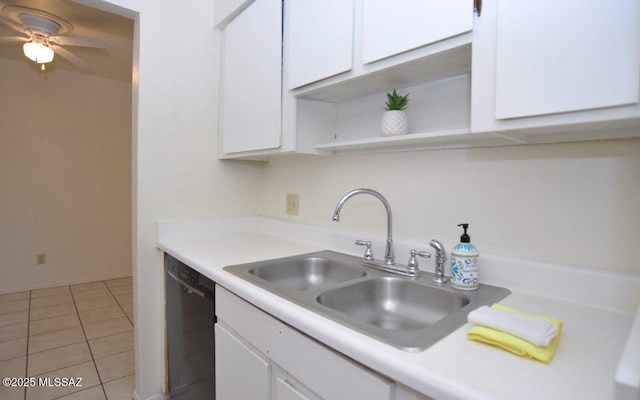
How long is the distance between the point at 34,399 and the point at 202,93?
6.15 ft

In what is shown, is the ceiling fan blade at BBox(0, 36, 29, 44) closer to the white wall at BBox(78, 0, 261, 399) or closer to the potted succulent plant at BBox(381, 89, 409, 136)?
the white wall at BBox(78, 0, 261, 399)

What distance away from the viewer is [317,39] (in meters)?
1.26

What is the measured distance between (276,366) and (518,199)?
89cm

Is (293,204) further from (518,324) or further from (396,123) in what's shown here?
(518,324)

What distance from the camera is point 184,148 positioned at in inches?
72.0

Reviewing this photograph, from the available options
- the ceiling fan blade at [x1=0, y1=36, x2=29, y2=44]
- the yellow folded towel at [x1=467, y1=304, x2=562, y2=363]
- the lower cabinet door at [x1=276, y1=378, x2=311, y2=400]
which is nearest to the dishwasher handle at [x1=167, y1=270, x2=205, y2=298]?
the lower cabinet door at [x1=276, y1=378, x2=311, y2=400]

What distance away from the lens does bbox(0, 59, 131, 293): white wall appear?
329cm

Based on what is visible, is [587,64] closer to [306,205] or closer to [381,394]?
[381,394]

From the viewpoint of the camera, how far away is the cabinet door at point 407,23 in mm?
865

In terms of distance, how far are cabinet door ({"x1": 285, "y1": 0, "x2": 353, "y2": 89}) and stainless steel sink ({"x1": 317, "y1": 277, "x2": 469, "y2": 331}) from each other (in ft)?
2.52

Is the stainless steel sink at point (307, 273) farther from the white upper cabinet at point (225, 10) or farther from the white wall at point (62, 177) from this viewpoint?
the white wall at point (62, 177)

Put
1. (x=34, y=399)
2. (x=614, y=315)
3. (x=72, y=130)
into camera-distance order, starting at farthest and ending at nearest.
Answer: (x=72, y=130) → (x=34, y=399) → (x=614, y=315)

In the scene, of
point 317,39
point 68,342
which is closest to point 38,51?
point 68,342

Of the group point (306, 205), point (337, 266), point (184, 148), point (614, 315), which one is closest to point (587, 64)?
point (614, 315)
